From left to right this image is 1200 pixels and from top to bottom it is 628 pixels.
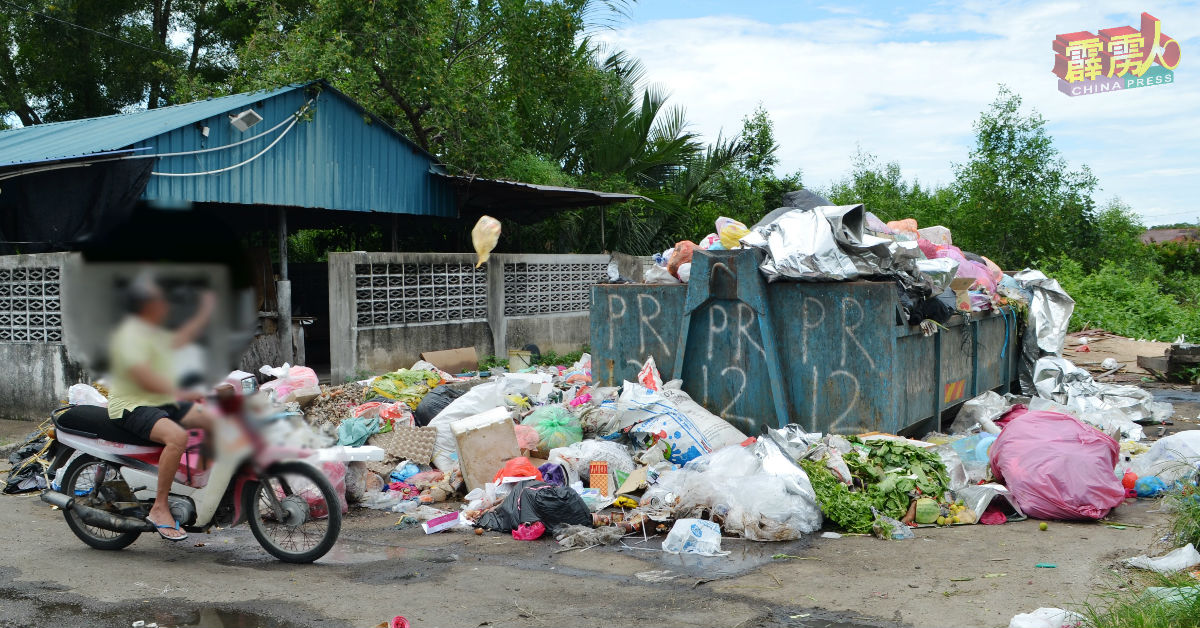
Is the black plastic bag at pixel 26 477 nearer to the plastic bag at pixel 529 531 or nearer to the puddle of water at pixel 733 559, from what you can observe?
the plastic bag at pixel 529 531

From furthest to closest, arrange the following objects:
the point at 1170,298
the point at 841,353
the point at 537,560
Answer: the point at 1170,298 < the point at 841,353 < the point at 537,560

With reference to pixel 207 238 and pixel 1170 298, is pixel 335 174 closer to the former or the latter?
pixel 207 238

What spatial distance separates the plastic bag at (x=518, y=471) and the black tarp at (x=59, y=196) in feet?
12.5

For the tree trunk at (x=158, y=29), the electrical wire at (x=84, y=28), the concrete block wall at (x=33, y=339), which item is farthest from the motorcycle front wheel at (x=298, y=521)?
the electrical wire at (x=84, y=28)

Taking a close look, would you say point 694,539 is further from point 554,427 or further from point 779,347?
point 779,347

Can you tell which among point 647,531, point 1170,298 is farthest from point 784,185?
point 647,531

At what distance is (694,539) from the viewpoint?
4.60 meters

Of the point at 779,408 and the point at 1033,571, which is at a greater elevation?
the point at 779,408

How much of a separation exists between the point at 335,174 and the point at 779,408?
7350 mm

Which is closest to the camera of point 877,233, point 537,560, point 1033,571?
point 1033,571

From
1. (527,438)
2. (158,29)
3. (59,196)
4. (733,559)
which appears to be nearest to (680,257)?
(527,438)

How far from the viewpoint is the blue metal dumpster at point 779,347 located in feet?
18.9

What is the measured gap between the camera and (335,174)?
11242mm

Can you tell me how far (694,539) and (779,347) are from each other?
1907 millimetres
